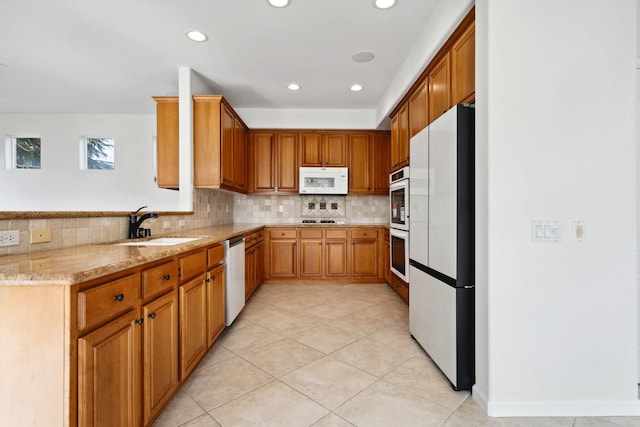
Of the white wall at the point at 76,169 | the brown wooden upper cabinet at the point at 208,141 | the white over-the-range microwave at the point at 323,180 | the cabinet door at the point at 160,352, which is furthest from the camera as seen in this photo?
the white wall at the point at 76,169

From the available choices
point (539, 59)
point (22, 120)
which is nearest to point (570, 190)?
point (539, 59)

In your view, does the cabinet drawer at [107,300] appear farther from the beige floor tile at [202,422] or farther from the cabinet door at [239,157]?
the cabinet door at [239,157]

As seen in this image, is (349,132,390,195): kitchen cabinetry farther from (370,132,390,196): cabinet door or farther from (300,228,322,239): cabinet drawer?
(300,228,322,239): cabinet drawer

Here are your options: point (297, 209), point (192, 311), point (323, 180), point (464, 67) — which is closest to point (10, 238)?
point (192, 311)

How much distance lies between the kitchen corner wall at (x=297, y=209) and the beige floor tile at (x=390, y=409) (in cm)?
330

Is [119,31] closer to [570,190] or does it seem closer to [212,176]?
[212,176]

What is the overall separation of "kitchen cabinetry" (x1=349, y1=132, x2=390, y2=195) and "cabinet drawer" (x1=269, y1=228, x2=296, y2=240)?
1136 mm

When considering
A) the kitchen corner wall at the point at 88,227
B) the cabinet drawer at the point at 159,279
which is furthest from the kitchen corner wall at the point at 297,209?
the cabinet drawer at the point at 159,279

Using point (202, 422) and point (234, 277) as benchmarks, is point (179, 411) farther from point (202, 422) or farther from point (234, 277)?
point (234, 277)

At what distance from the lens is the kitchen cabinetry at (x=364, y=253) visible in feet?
14.2

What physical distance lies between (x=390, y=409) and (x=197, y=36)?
319 centimetres

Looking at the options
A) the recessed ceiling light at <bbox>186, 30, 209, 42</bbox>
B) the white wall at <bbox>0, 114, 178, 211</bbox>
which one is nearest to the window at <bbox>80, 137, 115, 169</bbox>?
the white wall at <bbox>0, 114, 178, 211</bbox>

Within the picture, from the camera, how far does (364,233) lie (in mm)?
4332

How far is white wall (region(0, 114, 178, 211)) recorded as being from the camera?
5117mm
